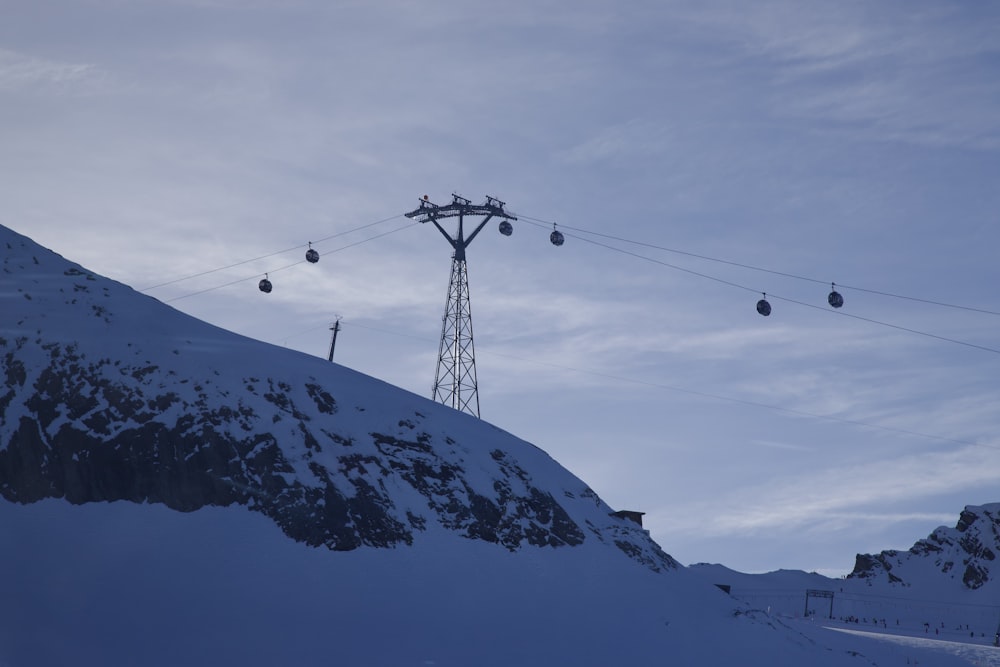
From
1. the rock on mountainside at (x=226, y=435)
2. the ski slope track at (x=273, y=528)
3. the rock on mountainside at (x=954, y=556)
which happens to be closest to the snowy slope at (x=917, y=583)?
the rock on mountainside at (x=954, y=556)

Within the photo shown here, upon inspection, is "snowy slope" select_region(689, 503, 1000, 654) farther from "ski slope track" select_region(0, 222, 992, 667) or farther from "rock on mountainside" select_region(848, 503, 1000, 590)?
"ski slope track" select_region(0, 222, 992, 667)

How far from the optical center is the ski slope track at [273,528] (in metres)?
40.7

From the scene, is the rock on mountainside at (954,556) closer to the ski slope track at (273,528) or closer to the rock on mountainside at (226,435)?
the ski slope track at (273,528)

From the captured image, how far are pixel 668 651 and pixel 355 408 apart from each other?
2013 cm

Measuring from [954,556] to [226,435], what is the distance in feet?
482

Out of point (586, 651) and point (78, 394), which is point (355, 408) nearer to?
point (78, 394)

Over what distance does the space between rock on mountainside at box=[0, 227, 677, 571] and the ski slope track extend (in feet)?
0.36

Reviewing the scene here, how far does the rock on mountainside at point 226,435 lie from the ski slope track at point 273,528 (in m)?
0.11

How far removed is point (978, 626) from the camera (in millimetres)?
118438

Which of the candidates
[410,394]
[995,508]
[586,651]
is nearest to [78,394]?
[410,394]

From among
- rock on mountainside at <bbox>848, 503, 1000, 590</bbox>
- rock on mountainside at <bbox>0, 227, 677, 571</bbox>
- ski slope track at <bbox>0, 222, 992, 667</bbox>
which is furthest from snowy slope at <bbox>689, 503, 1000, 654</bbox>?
rock on mountainside at <bbox>0, 227, 677, 571</bbox>

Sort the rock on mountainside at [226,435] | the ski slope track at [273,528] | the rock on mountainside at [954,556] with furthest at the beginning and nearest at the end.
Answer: the rock on mountainside at [954,556] < the rock on mountainside at [226,435] < the ski slope track at [273,528]

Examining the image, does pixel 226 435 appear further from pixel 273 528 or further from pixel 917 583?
pixel 917 583

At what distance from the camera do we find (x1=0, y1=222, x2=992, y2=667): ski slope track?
40656mm
